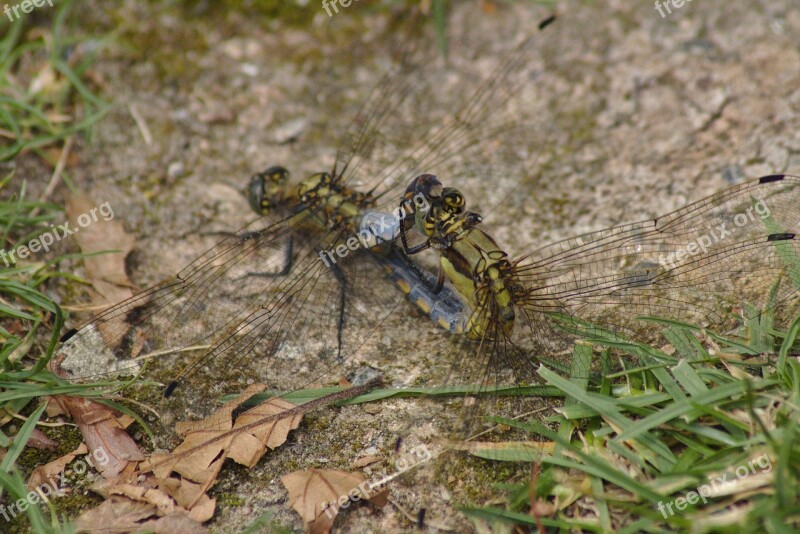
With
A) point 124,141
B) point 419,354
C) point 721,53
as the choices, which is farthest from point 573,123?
point 124,141

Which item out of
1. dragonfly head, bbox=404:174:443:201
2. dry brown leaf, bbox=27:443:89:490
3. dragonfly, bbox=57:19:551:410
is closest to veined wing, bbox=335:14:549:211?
dragonfly, bbox=57:19:551:410

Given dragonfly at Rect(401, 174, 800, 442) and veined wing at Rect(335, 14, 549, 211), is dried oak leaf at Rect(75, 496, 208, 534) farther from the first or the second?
veined wing at Rect(335, 14, 549, 211)

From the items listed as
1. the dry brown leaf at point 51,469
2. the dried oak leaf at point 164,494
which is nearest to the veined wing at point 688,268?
the dried oak leaf at point 164,494

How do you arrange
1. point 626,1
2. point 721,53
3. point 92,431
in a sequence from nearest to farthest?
point 92,431 < point 721,53 < point 626,1

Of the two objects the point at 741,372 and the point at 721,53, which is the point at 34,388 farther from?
the point at 721,53

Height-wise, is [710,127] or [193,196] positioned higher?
[193,196]

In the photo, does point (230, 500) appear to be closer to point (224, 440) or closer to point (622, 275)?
point (224, 440)

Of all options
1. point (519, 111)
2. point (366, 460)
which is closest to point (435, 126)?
point (519, 111)
